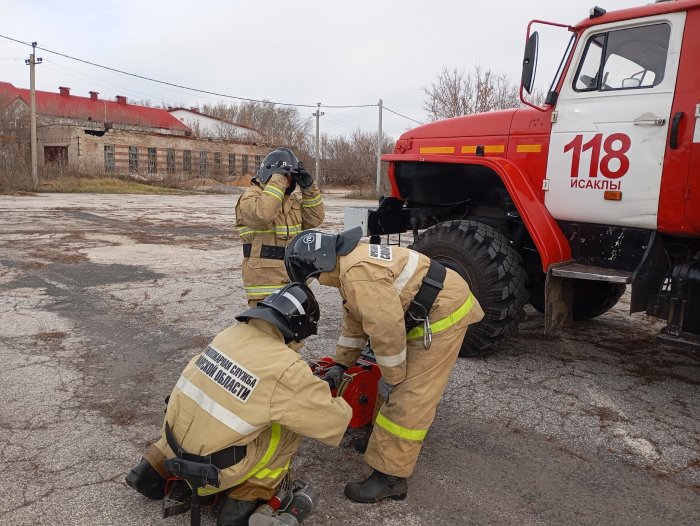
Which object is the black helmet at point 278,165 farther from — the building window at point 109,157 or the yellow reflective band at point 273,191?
the building window at point 109,157

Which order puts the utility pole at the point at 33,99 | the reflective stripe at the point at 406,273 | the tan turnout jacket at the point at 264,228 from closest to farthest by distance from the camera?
the reflective stripe at the point at 406,273 → the tan turnout jacket at the point at 264,228 → the utility pole at the point at 33,99

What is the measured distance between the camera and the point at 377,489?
2783 mm

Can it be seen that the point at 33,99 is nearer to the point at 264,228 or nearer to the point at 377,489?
the point at 264,228

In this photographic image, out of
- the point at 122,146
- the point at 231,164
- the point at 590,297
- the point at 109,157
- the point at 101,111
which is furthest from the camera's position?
the point at 101,111

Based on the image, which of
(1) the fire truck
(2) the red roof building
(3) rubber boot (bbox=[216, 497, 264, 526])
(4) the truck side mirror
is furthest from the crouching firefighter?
(2) the red roof building

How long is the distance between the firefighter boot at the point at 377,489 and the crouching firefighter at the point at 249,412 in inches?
15.8

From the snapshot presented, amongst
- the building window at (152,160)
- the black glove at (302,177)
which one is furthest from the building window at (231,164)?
the black glove at (302,177)

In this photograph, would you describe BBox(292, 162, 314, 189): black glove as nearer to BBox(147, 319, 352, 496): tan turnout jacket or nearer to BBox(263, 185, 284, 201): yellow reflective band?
BBox(263, 185, 284, 201): yellow reflective band

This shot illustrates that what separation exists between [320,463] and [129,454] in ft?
3.46

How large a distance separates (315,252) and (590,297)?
3885 mm

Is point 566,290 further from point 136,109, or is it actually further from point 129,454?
point 136,109

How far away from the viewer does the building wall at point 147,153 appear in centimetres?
3794

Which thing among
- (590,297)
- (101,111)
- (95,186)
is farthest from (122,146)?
(590,297)

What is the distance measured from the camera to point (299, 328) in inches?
100
